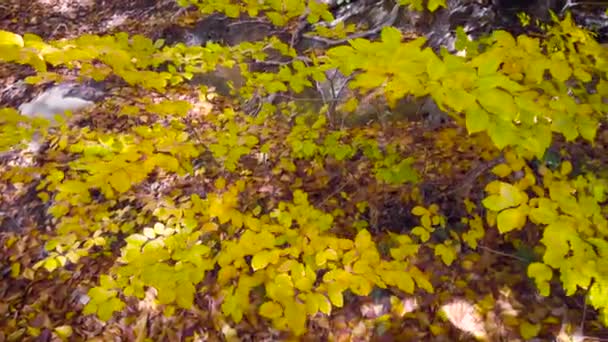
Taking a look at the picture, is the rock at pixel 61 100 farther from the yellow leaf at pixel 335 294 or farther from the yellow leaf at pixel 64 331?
the yellow leaf at pixel 335 294

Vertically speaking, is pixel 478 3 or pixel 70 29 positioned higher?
pixel 478 3

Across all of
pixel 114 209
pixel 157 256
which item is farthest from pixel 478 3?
pixel 114 209

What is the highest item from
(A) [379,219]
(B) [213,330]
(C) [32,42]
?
(C) [32,42]

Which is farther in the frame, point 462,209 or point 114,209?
point 114,209

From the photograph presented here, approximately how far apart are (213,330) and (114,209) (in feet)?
5.63

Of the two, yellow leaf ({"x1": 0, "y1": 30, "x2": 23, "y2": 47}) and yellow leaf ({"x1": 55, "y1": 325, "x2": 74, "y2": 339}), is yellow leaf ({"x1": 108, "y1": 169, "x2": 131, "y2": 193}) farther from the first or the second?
yellow leaf ({"x1": 55, "y1": 325, "x2": 74, "y2": 339})

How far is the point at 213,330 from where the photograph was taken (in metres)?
2.81

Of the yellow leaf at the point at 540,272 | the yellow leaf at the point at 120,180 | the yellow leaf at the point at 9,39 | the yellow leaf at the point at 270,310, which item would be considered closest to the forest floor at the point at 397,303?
the yellow leaf at the point at 540,272

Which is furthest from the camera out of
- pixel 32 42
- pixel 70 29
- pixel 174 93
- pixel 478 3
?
pixel 70 29

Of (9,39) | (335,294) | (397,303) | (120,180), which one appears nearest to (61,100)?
(120,180)

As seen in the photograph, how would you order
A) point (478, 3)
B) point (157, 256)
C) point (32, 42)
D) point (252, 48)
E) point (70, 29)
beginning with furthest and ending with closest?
point (70, 29)
point (478, 3)
point (252, 48)
point (157, 256)
point (32, 42)

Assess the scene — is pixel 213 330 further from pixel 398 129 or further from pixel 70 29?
pixel 70 29

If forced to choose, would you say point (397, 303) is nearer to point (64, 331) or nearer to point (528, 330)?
point (528, 330)

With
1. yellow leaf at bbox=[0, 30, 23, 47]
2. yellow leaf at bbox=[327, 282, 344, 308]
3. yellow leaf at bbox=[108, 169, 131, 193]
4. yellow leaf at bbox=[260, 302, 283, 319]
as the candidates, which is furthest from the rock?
yellow leaf at bbox=[327, 282, 344, 308]
